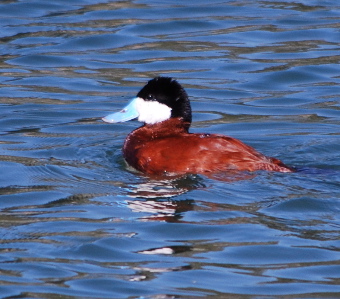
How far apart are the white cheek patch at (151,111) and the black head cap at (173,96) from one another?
40 millimetres

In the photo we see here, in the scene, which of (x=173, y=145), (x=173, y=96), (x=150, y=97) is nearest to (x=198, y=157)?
(x=173, y=145)

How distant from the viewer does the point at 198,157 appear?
658 centimetres

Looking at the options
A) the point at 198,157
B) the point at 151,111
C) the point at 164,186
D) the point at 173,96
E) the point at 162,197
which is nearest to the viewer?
the point at 162,197

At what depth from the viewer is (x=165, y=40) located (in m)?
11.2

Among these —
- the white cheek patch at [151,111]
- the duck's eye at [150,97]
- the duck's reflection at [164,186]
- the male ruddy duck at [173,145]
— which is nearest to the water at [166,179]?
the duck's reflection at [164,186]

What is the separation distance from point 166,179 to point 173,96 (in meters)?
0.80

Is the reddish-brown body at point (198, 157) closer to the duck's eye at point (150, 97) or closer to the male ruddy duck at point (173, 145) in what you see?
the male ruddy duck at point (173, 145)

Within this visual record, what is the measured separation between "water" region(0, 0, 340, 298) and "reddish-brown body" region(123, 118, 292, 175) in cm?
12

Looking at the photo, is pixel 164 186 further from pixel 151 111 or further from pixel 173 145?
pixel 151 111

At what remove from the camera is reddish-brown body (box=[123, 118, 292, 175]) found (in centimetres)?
657

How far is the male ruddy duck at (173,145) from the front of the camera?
6578 mm

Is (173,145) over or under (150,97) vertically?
under

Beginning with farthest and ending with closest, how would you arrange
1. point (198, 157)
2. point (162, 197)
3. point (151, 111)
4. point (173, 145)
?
point (151, 111) < point (173, 145) < point (198, 157) < point (162, 197)

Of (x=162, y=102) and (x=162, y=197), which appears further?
(x=162, y=102)
